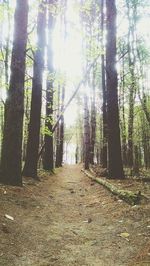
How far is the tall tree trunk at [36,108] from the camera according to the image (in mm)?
13539

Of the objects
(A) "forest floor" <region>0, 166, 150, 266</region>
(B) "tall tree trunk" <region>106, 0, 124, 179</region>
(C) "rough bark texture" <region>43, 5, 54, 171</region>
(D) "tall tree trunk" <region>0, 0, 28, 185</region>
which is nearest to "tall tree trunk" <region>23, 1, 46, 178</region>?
(B) "tall tree trunk" <region>106, 0, 124, 179</region>

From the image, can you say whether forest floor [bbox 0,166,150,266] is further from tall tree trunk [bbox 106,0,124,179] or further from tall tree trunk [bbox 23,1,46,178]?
tall tree trunk [bbox 23,1,46,178]

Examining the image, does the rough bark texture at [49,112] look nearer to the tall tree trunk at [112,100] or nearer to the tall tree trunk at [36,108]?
the tall tree trunk at [36,108]

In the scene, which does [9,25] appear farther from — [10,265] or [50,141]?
[10,265]

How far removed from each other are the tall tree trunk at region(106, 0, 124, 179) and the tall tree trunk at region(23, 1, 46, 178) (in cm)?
266

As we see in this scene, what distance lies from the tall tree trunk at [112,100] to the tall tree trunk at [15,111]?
4221mm

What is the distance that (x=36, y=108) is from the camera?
14.1 metres

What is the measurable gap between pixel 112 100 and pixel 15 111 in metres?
4.68

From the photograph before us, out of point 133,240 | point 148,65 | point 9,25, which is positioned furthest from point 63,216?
point 148,65

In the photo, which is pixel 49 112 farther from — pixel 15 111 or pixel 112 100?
pixel 15 111

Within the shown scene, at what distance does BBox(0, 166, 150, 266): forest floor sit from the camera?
189 inches

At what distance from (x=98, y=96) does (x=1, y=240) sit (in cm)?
3079

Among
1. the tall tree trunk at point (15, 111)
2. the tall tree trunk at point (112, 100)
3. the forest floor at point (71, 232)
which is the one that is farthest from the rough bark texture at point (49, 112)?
the forest floor at point (71, 232)

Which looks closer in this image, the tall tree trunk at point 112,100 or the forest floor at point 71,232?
the forest floor at point 71,232
